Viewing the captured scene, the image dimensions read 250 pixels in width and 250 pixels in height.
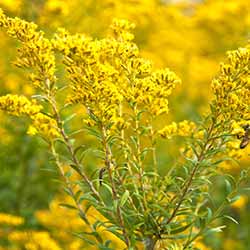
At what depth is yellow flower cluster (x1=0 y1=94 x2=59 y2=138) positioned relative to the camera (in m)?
2.40

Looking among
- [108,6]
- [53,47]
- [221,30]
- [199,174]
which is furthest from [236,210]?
[53,47]

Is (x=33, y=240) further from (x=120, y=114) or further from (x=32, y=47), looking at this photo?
(x=32, y=47)

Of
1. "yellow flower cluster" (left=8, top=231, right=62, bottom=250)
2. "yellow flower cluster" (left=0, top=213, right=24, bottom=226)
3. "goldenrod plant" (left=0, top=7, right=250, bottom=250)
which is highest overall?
"yellow flower cluster" (left=0, top=213, right=24, bottom=226)

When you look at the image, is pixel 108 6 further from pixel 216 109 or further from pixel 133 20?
pixel 216 109

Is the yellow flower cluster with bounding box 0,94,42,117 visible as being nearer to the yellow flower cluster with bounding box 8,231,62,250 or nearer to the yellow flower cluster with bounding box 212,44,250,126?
the yellow flower cluster with bounding box 212,44,250,126

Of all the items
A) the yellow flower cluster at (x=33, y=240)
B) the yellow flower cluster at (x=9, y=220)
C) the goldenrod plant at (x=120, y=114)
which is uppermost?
the yellow flower cluster at (x=9, y=220)

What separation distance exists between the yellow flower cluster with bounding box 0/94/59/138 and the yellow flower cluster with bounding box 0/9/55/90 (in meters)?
0.13

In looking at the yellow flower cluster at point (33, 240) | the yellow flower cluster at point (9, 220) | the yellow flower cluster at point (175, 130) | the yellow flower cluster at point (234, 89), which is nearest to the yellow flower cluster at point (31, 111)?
the yellow flower cluster at point (175, 130)

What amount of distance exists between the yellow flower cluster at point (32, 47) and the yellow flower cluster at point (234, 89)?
0.58m

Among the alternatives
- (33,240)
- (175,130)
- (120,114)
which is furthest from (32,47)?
(33,240)

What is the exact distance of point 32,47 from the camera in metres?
2.24

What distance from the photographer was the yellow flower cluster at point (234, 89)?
225 centimetres

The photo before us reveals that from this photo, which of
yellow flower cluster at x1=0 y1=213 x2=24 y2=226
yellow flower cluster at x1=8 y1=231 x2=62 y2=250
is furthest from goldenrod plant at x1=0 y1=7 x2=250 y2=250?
yellow flower cluster at x1=0 y1=213 x2=24 y2=226

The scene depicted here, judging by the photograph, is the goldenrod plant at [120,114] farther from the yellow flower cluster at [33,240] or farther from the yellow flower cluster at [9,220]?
the yellow flower cluster at [9,220]
